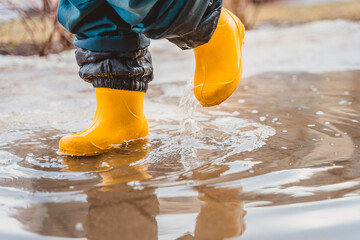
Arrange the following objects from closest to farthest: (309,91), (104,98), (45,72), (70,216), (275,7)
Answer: (70,216) → (104,98) → (309,91) → (45,72) → (275,7)

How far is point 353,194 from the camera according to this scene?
3.04 ft

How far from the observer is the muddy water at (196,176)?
2.71ft

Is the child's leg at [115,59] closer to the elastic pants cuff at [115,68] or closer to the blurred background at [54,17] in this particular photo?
the elastic pants cuff at [115,68]

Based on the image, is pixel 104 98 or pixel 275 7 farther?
pixel 275 7

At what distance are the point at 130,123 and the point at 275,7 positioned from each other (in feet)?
22.0

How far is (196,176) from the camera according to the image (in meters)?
1.04

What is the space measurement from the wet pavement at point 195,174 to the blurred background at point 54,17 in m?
1.55

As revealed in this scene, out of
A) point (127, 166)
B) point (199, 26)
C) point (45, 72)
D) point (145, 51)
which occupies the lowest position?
point (45, 72)

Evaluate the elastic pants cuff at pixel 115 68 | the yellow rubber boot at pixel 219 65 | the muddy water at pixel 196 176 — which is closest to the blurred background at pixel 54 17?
the muddy water at pixel 196 176

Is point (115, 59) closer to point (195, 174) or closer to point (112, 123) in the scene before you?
point (112, 123)

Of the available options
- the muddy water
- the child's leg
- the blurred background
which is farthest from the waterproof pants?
the blurred background

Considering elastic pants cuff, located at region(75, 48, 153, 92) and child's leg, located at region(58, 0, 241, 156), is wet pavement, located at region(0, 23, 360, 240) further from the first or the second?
elastic pants cuff, located at region(75, 48, 153, 92)

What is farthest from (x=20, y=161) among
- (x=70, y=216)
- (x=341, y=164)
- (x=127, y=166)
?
(x=341, y=164)

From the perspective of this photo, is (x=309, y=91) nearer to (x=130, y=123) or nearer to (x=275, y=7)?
(x=130, y=123)
